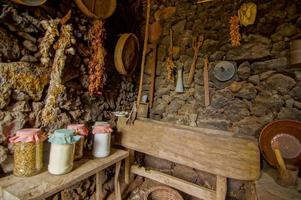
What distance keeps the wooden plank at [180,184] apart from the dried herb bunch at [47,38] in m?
1.35

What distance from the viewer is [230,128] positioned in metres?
1.80

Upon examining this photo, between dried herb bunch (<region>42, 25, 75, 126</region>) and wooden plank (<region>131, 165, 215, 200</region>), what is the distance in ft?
3.39

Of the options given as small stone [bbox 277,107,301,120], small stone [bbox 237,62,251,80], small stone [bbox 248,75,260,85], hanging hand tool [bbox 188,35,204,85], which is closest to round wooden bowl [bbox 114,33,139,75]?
hanging hand tool [bbox 188,35,204,85]

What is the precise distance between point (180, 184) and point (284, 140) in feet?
3.05

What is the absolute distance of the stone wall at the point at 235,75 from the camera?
157 cm

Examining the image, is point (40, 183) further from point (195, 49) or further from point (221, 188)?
point (195, 49)

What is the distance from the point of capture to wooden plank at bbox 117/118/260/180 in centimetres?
134

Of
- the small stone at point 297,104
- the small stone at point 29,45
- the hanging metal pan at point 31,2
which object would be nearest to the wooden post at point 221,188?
the small stone at point 297,104

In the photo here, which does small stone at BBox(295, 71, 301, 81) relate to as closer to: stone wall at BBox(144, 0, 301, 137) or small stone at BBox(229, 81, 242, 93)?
A: stone wall at BBox(144, 0, 301, 137)

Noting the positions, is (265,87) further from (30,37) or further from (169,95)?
(30,37)

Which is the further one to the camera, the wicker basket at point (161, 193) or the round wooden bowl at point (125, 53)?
the round wooden bowl at point (125, 53)

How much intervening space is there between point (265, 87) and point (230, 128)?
49cm

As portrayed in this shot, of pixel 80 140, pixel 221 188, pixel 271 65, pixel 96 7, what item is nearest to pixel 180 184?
pixel 221 188

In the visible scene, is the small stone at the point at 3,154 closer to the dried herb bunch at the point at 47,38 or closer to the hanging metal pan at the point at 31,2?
the dried herb bunch at the point at 47,38
